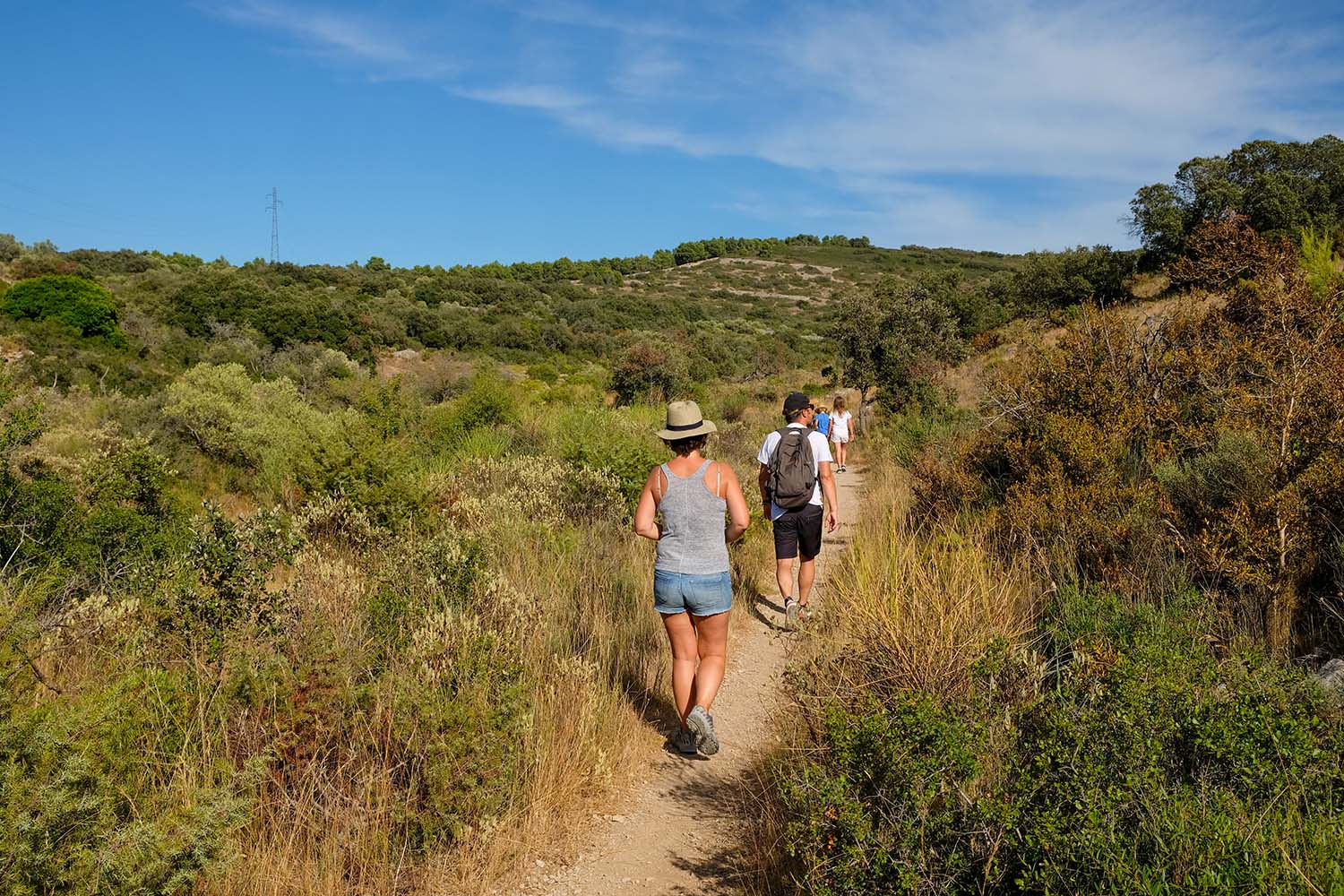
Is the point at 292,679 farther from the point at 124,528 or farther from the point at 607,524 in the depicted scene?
the point at 607,524

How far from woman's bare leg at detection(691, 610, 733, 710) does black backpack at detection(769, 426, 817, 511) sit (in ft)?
6.89

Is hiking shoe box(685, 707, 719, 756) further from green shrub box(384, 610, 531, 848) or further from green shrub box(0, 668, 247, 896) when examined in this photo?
green shrub box(0, 668, 247, 896)

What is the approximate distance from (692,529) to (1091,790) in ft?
8.21

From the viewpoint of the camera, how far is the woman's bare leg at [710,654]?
457 centimetres

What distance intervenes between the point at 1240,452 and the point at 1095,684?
3667mm

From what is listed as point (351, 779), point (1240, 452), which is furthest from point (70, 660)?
point (1240, 452)

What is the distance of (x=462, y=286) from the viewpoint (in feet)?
174

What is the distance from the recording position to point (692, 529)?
4.51m

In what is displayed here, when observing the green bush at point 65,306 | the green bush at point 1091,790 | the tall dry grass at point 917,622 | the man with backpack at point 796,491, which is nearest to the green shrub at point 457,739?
the green bush at point 1091,790

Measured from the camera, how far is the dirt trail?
3422 millimetres

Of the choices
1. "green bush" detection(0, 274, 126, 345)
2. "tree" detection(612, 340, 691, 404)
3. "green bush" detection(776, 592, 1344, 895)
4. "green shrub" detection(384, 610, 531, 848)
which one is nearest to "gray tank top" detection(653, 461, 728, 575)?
"green shrub" detection(384, 610, 531, 848)

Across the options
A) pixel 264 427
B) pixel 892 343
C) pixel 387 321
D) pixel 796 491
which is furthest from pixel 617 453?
pixel 387 321

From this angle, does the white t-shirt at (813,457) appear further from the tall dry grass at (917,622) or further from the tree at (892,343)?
the tree at (892,343)

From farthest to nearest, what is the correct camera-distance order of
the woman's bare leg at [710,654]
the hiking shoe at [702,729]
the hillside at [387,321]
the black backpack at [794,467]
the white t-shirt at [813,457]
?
the hillside at [387,321] → the white t-shirt at [813,457] → the black backpack at [794,467] → the woman's bare leg at [710,654] → the hiking shoe at [702,729]
